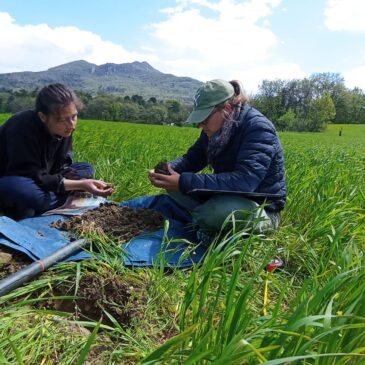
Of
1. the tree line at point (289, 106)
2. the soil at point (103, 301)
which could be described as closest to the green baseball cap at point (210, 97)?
the soil at point (103, 301)

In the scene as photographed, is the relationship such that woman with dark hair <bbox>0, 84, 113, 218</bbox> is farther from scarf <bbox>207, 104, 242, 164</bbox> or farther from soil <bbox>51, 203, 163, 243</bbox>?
scarf <bbox>207, 104, 242, 164</bbox>

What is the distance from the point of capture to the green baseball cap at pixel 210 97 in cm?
247

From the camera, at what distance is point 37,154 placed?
3018mm

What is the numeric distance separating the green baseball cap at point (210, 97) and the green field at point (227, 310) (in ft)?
2.78

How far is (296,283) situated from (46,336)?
1.38 metres

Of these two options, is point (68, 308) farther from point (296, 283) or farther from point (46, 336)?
point (296, 283)

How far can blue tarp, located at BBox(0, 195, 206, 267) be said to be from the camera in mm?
2255

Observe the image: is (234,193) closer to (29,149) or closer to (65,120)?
(65,120)

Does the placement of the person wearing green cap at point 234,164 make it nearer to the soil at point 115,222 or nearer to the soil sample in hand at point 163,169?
the soil sample in hand at point 163,169

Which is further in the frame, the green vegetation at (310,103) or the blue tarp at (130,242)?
the green vegetation at (310,103)

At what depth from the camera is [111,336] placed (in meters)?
1.62

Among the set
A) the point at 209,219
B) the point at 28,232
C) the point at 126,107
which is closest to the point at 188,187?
the point at 209,219

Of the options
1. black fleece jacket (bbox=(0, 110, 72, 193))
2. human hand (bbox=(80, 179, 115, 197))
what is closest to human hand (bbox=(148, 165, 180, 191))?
human hand (bbox=(80, 179, 115, 197))

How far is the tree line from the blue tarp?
44.1m
